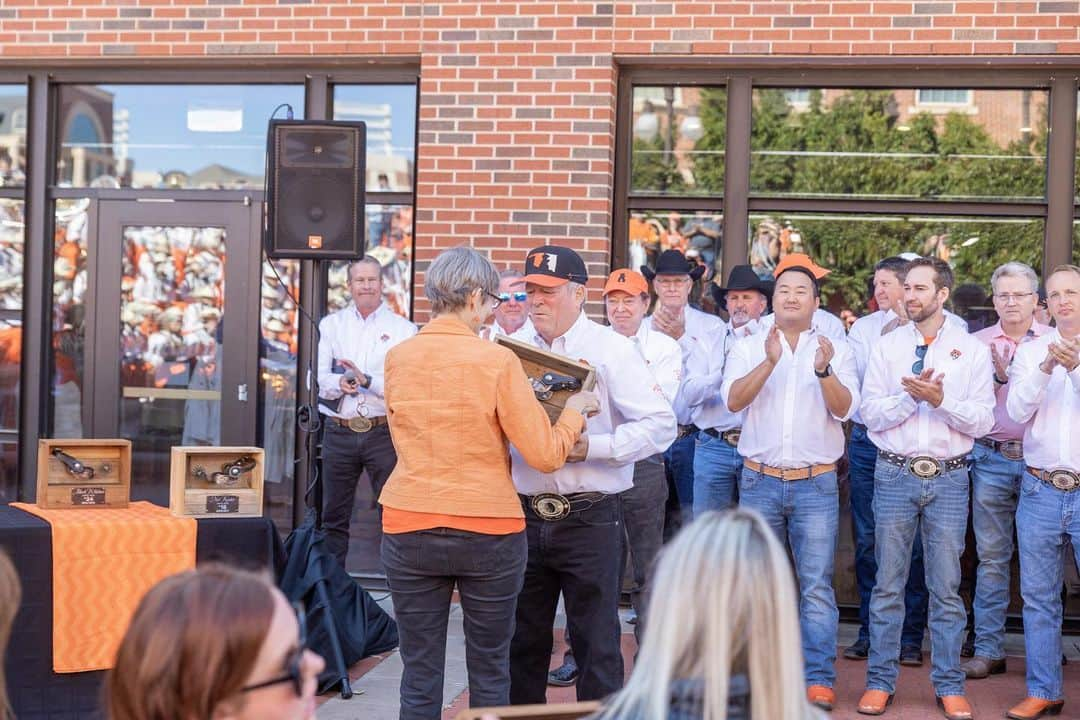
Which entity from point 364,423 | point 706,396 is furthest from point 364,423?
point 706,396

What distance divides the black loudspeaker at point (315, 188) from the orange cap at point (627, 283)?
5.24ft

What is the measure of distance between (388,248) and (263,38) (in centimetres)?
160

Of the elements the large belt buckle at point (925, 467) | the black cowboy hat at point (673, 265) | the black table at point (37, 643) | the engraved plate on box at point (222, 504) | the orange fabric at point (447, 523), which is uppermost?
the black cowboy hat at point (673, 265)

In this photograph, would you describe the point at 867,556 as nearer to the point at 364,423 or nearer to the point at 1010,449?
the point at 1010,449

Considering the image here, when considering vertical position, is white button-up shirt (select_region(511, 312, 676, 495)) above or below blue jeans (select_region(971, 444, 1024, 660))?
above

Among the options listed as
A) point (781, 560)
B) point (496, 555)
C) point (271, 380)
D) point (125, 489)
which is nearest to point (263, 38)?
point (271, 380)

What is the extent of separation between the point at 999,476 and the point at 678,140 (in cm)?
304

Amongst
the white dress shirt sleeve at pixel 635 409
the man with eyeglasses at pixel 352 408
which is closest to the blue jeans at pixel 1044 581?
the white dress shirt sleeve at pixel 635 409

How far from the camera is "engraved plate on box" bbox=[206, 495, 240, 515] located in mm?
5914

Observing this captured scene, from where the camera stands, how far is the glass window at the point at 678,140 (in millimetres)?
8555

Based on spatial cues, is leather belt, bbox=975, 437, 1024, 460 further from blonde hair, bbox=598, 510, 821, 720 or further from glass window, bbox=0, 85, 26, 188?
glass window, bbox=0, 85, 26, 188

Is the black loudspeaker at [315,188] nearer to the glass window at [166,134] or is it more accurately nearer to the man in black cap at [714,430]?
the glass window at [166,134]

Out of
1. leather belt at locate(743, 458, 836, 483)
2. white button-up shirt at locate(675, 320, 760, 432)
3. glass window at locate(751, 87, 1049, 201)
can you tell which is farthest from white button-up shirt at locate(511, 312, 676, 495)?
glass window at locate(751, 87, 1049, 201)

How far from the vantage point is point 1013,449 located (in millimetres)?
6902
